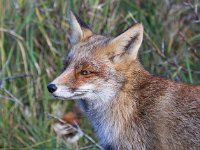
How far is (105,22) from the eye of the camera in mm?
9984

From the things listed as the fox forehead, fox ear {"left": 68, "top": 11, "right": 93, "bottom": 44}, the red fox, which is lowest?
the red fox

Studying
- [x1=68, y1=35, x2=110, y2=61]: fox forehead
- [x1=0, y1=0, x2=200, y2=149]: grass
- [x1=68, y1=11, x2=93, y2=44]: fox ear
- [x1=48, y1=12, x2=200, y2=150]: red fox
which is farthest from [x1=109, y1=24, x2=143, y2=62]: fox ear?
[x1=0, y1=0, x2=200, y2=149]: grass

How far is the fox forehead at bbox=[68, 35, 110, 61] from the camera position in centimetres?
661

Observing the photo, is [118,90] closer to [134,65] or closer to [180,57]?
[134,65]

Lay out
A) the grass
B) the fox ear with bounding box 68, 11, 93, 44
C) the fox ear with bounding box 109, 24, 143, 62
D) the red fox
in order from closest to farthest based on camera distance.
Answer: the red fox → the fox ear with bounding box 109, 24, 143, 62 → the fox ear with bounding box 68, 11, 93, 44 → the grass

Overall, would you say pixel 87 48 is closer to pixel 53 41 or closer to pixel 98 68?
pixel 98 68

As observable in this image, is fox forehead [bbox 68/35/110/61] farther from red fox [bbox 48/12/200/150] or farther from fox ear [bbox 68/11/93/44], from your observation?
fox ear [bbox 68/11/93/44]

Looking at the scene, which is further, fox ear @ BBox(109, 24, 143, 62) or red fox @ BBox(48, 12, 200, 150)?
fox ear @ BBox(109, 24, 143, 62)

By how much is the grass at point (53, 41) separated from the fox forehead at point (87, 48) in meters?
2.61

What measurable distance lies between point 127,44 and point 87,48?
43cm

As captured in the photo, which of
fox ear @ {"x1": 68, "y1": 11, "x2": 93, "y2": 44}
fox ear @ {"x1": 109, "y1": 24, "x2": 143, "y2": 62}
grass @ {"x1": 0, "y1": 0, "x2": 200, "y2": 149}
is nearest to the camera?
fox ear @ {"x1": 109, "y1": 24, "x2": 143, "y2": 62}

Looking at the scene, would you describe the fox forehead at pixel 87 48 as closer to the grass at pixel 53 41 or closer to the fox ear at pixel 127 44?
the fox ear at pixel 127 44

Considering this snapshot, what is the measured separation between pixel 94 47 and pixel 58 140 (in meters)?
2.43

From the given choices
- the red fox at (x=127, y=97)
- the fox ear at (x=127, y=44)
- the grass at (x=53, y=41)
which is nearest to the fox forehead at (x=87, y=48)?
the red fox at (x=127, y=97)
